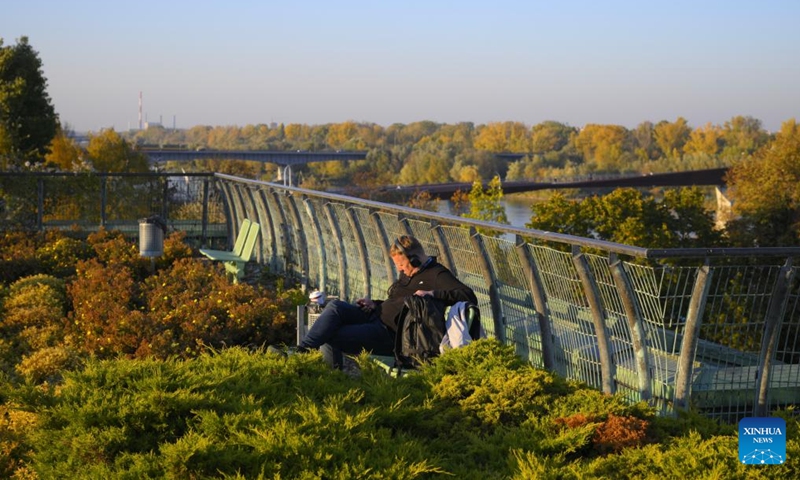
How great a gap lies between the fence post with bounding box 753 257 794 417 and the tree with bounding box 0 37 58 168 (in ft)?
173

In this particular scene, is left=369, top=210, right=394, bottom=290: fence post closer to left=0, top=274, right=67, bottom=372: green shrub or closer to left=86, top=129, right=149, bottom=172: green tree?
left=0, top=274, right=67, bottom=372: green shrub

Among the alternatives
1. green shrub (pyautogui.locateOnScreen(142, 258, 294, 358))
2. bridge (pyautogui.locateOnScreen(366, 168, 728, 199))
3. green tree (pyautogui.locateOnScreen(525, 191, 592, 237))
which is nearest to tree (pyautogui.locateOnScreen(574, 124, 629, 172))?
bridge (pyautogui.locateOnScreen(366, 168, 728, 199))

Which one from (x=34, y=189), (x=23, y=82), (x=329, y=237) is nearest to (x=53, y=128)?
(x=23, y=82)

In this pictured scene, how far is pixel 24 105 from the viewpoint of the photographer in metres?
59.2

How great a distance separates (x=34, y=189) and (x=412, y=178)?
124800 millimetres

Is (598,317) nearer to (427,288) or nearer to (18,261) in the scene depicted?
(427,288)

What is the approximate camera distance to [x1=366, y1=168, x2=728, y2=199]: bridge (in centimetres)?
10002

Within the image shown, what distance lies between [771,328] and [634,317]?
3.39 feet

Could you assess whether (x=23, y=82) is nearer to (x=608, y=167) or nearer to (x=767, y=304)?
(x=767, y=304)

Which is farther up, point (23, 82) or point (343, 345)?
point (23, 82)

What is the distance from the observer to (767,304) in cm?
696

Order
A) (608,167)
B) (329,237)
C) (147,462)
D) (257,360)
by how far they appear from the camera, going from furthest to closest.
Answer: (608,167), (329,237), (257,360), (147,462)

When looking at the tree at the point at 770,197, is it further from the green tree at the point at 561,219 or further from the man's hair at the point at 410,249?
the man's hair at the point at 410,249

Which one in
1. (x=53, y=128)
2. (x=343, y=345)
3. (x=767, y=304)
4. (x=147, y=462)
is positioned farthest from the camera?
(x=53, y=128)
